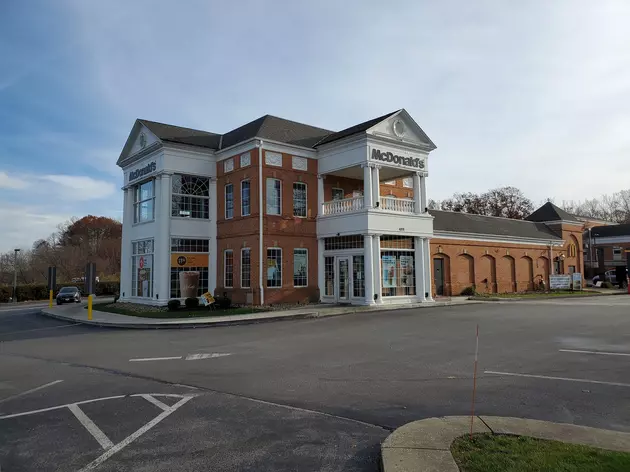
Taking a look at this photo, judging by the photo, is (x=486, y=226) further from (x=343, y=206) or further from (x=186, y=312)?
(x=186, y=312)

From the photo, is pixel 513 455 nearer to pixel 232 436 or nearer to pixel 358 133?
pixel 232 436

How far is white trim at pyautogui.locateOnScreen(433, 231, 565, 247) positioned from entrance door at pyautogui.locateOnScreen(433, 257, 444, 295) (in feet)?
5.51

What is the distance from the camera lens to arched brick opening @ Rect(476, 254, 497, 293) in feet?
116

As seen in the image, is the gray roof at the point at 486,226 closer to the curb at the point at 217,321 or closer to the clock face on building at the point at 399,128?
the clock face on building at the point at 399,128

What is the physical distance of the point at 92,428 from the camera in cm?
584

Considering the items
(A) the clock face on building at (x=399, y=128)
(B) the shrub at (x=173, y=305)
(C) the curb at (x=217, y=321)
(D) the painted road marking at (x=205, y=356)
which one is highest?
(A) the clock face on building at (x=399, y=128)

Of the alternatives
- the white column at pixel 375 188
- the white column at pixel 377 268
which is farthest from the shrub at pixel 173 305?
the white column at pixel 375 188

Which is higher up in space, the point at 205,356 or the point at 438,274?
the point at 438,274

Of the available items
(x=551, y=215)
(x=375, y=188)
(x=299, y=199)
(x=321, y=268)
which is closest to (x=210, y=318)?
(x=321, y=268)

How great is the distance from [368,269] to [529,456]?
19.4 m

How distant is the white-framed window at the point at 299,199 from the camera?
25.7m

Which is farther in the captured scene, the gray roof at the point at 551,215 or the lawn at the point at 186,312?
the gray roof at the point at 551,215

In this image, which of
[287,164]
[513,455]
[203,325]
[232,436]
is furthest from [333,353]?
[287,164]

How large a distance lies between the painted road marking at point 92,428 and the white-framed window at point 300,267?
18354 millimetres
